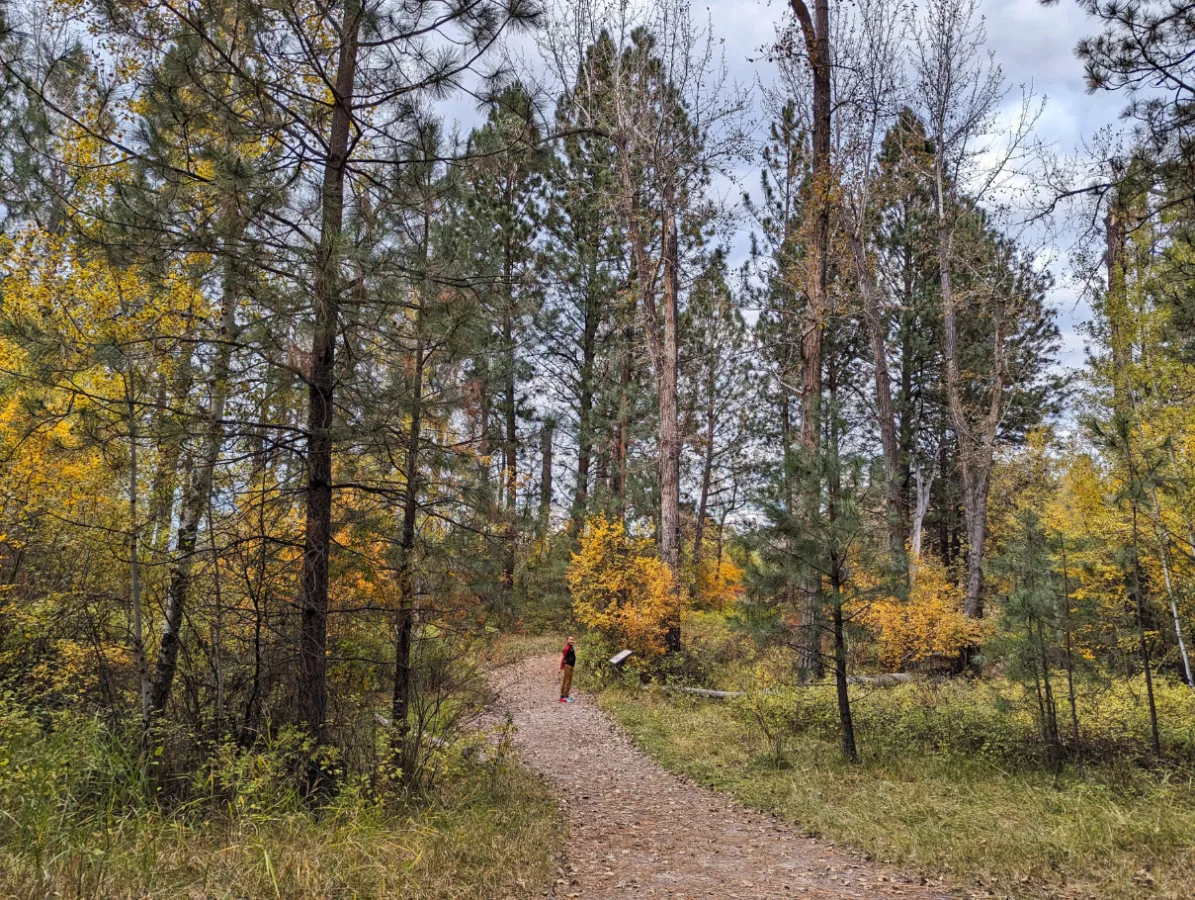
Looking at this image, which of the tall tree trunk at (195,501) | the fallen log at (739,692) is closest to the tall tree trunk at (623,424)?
the fallen log at (739,692)

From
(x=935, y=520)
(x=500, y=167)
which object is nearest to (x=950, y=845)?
(x=500, y=167)

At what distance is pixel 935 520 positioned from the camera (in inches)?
885

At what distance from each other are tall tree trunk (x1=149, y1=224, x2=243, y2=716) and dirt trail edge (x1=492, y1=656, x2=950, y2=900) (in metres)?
3.65

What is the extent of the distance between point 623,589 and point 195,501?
10.5 meters

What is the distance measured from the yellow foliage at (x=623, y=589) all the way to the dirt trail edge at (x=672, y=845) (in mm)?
4151

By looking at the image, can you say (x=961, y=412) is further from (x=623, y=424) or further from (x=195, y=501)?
(x=195, y=501)

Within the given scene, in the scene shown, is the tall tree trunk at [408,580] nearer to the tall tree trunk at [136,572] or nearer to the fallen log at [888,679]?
the tall tree trunk at [136,572]

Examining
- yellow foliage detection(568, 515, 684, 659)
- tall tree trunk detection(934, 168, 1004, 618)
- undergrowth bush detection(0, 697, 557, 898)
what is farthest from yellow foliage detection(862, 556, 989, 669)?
undergrowth bush detection(0, 697, 557, 898)

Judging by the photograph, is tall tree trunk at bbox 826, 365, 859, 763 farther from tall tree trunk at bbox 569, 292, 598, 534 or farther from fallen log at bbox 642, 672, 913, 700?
tall tree trunk at bbox 569, 292, 598, 534

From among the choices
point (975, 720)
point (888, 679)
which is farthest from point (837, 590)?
point (888, 679)

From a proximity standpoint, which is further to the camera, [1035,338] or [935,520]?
[935,520]

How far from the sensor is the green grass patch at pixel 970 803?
447 centimetres

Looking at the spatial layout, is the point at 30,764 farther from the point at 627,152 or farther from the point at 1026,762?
the point at 627,152

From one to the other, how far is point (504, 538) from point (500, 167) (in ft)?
10.8
